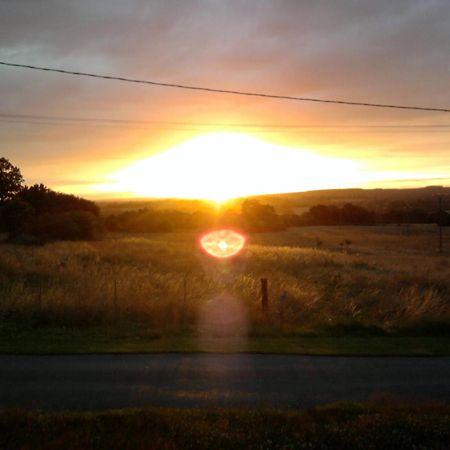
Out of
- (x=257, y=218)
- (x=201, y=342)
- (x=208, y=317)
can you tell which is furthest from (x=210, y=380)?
(x=257, y=218)

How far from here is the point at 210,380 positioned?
27.6 ft

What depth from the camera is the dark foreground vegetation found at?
5.77 meters

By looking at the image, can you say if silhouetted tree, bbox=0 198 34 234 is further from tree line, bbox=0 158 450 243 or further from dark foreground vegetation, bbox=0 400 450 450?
dark foreground vegetation, bbox=0 400 450 450

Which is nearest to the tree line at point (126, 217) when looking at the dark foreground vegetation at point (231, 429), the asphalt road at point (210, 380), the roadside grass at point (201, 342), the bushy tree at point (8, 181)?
the bushy tree at point (8, 181)

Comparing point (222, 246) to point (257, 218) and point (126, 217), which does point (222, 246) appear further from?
point (126, 217)

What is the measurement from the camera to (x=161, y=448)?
5.65 metres

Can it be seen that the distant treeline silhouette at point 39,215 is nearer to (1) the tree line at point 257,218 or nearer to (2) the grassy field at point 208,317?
(1) the tree line at point 257,218

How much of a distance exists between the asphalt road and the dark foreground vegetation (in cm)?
71

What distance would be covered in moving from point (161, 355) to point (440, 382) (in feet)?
14.6

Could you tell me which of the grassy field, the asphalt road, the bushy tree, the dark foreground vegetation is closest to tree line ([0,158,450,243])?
the bushy tree

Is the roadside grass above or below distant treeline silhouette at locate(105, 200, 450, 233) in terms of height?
below

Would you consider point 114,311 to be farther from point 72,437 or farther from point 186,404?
point 72,437

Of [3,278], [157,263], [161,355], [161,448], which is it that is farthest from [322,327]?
[157,263]

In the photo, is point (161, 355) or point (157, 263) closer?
point (161, 355)
